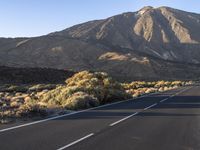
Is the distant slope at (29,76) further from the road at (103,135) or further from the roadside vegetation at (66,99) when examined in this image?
the road at (103,135)

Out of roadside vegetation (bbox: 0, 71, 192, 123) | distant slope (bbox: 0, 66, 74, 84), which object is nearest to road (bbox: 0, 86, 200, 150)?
roadside vegetation (bbox: 0, 71, 192, 123)

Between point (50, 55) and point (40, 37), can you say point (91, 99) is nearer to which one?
point (50, 55)

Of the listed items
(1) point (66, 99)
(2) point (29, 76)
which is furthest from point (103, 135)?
(2) point (29, 76)

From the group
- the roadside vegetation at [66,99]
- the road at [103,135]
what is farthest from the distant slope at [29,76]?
the road at [103,135]

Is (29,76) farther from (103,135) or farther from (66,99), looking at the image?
(103,135)

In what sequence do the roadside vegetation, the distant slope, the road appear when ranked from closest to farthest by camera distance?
1. the road
2. the roadside vegetation
3. the distant slope

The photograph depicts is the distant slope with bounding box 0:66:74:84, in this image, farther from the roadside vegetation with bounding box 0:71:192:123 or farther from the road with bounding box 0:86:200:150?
the road with bounding box 0:86:200:150

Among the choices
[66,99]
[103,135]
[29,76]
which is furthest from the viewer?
[29,76]

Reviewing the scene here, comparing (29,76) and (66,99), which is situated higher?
(29,76)

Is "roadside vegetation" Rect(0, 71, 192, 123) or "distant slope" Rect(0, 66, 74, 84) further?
"distant slope" Rect(0, 66, 74, 84)

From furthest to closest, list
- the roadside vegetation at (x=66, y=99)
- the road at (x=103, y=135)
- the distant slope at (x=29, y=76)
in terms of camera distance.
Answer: the distant slope at (x=29, y=76) → the roadside vegetation at (x=66, y=99) → the road at (x=103, y=135)

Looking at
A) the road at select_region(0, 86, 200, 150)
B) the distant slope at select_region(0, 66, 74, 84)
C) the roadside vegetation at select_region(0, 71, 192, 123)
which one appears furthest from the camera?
the distant slope at select_region(0, 66, 74, 84)

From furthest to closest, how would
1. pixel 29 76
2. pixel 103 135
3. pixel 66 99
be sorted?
pixel 29 76 → pixel 66 99 → pixel 103 135

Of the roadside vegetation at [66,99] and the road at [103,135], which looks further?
the roadside vegetation at [66,99]
